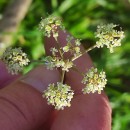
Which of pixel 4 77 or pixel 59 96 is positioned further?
pixel 4 77

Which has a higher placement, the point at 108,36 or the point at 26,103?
the point at 108,36

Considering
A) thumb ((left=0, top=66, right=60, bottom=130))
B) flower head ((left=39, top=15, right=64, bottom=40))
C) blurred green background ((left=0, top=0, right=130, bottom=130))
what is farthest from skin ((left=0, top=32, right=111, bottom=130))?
blurred green background ((left=0, top=0, right=130, bottom=130))

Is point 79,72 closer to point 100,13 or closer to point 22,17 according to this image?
point 22,17

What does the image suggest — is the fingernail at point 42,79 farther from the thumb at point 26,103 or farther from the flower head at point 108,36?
the flower head at point 108,36

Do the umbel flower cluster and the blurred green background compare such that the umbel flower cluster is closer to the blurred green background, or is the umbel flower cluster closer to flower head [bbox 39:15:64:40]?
flower head [bbox 39:15:64:40]

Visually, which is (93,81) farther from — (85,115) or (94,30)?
(94,30)

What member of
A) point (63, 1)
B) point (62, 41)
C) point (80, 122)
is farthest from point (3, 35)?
point (80, 122)

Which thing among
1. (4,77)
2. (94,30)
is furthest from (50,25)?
(94,30)
